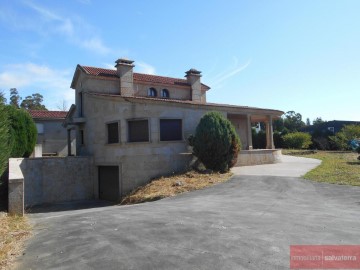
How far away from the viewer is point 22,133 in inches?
870

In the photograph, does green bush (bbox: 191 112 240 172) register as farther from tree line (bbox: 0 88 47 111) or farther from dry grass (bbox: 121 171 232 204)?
tree line (bbox: 0 88 47 111)

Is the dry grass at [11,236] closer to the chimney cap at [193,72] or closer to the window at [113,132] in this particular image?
the window at [113,132]

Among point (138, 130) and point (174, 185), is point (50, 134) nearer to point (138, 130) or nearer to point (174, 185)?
point (138, 130)

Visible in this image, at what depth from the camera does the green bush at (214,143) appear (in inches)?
749

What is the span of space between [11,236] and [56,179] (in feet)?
47.4

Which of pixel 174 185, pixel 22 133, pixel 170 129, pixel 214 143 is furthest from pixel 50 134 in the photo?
pixel 174 185

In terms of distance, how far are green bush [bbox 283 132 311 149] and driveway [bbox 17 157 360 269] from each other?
3172 centimetres

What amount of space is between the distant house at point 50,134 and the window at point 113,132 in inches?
586

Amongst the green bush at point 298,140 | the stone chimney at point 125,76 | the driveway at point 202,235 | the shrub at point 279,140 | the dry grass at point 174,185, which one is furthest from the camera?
the shrub at point 279,140

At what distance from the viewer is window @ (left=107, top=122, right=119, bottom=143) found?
21.3 m

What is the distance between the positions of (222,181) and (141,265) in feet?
39.4

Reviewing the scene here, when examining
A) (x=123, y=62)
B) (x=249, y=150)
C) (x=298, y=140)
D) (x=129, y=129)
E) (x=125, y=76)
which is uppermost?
(x=123, y=62)

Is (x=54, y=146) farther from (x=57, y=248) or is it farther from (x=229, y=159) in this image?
(x=57, y=248)

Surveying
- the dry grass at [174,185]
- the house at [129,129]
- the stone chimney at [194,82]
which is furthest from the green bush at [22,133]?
the stone chimney at [194,82]
